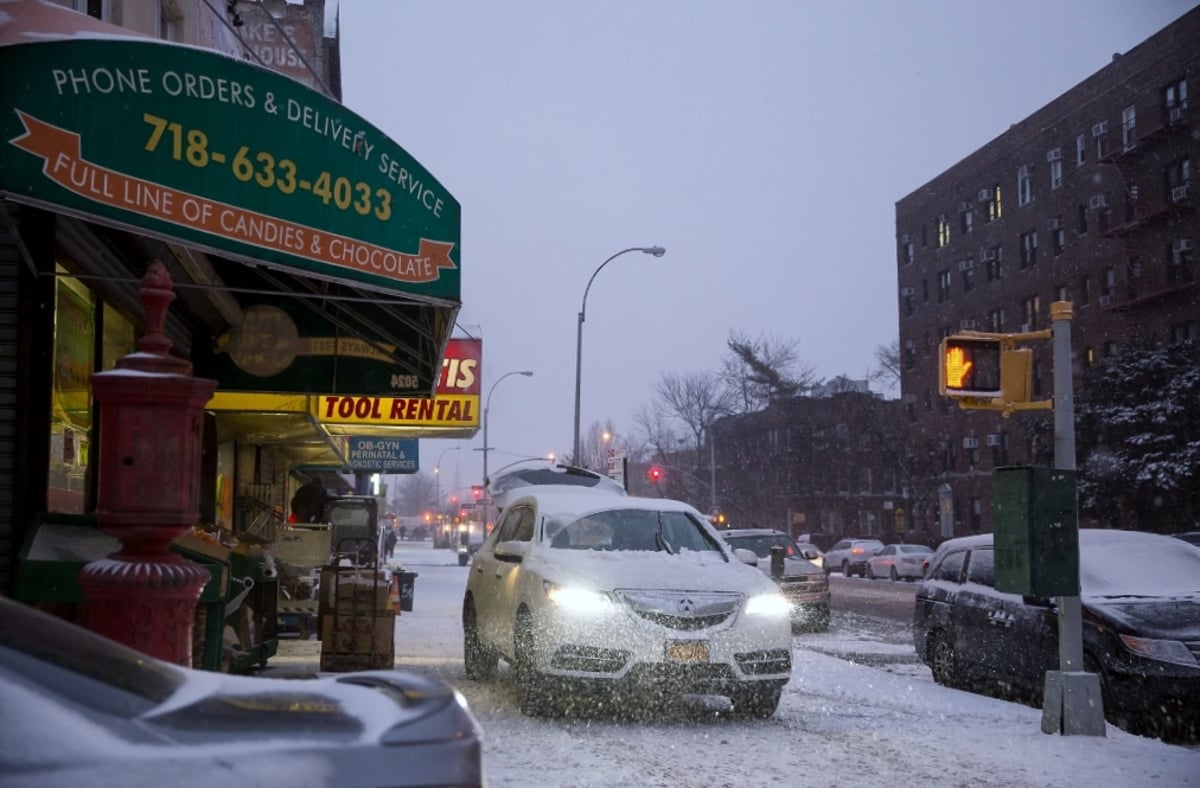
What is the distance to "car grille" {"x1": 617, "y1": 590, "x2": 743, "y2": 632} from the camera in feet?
30.0

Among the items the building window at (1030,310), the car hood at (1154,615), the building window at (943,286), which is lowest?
the car hood at (1154,615)

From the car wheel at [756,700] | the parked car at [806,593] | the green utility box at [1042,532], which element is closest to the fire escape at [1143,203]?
the parked car at [806,593]

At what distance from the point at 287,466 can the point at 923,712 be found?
20.5 metres

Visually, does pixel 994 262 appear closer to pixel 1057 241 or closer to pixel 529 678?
pixel 1057 241

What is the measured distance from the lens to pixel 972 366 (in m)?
10.1

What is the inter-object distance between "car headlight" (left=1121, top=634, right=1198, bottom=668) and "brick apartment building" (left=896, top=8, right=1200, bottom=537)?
33.7m

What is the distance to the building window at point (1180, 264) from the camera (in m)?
40.3

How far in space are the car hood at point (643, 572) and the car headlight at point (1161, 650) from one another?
2.85 meters

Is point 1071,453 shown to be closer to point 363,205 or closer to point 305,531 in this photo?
point 363,205

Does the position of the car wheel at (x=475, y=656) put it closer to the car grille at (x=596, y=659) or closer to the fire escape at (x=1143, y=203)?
the car grille at (x=596, y=659)

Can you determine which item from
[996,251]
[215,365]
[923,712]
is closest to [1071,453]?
[923,712]

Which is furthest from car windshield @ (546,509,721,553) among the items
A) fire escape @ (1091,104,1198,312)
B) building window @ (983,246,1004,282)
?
building window @ (983,246,1004,282)

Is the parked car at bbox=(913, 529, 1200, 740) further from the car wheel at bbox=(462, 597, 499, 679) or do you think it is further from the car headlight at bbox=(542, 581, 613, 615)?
the car wheel at bbox=(462, 597, 499, 679)

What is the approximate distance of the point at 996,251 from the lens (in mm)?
52594
